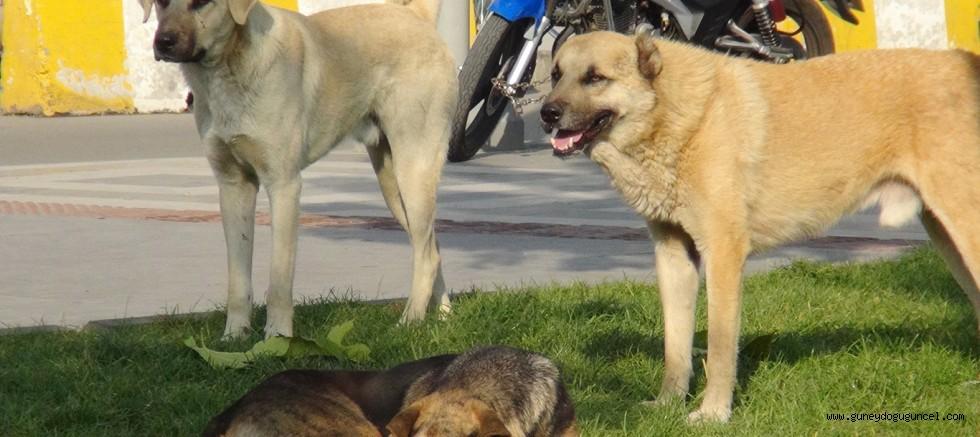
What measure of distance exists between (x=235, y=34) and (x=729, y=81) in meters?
2.10

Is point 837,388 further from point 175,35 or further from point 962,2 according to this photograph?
point 962,2

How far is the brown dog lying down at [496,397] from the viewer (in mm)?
4363

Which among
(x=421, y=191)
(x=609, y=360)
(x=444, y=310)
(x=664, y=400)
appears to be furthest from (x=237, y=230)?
(x=664, y=400)

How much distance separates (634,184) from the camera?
561 centimetres

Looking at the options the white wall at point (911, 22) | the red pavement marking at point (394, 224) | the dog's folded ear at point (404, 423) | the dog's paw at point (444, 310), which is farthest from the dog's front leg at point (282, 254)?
the white wall at point (911, 22)

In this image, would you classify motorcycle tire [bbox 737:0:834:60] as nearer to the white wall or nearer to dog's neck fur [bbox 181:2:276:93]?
the white wall

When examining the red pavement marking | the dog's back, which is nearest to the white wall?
the red pavement marking

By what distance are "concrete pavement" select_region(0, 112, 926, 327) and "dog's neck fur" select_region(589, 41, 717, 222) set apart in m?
2.33

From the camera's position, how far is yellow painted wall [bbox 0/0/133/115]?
16.7 m

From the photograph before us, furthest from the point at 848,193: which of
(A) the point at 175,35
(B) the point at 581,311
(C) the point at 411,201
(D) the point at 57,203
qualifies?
(D) the point at 57,203

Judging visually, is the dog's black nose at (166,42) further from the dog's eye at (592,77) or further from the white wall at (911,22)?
the white wall at (911,22)

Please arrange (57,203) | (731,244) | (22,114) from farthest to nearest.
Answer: (22,114), (57,203), (731,244)

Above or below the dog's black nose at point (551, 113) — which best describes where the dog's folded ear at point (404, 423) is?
below

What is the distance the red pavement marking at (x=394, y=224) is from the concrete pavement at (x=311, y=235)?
0.01 metres
